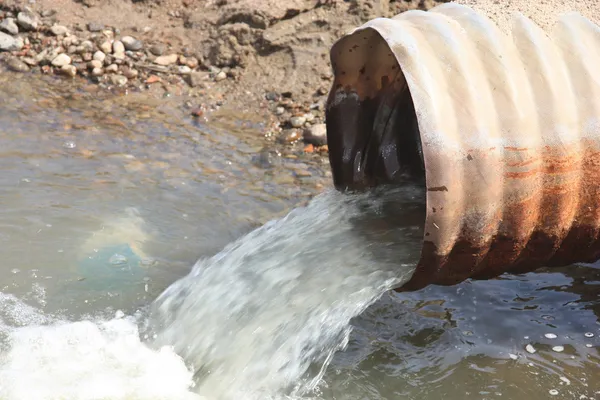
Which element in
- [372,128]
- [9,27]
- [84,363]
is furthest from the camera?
[9,27]

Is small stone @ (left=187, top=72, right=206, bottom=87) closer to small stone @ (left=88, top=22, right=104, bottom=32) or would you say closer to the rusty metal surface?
small stone @ (left=88, top=22, right=104, bottom=32)

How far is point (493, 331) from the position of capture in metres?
3.35

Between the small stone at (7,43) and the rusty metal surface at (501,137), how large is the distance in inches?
142

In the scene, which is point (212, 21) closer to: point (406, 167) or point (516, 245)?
point (406, 167)

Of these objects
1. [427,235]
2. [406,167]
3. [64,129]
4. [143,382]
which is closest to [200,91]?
[64,129]

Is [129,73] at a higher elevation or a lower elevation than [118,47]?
lower

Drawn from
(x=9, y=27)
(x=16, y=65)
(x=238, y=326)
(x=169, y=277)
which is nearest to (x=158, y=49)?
(x=16, y=65)

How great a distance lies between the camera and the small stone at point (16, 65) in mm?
5613

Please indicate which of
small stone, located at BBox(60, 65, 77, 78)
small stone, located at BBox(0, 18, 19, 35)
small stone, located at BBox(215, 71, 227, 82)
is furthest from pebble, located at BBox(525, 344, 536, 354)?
small stone, located at BBox(0, 18, 19, 35)

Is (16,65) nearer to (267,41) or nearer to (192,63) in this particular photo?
(192,63)

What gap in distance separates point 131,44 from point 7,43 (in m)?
0.90

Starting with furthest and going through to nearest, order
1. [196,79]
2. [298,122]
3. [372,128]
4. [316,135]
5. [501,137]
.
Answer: [196,79] < [298,122] < [316,135] < [372,128] < [501,137]

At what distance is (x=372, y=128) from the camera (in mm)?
3680

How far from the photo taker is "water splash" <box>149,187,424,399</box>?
3.08 m
